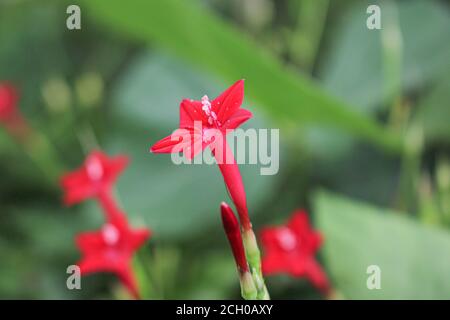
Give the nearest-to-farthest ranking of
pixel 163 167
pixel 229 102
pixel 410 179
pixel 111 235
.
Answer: pixel 229 102 < pixel 111 235 < pixel 410 179 < pixel 163 167

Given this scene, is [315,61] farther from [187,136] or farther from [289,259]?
[187,136]

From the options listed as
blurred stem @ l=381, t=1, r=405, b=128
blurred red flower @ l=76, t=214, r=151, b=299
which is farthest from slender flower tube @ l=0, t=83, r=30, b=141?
blurred stem @ l=381, t=1, r=405, b=128

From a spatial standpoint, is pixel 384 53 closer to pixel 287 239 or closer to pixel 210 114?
pixel 287 239

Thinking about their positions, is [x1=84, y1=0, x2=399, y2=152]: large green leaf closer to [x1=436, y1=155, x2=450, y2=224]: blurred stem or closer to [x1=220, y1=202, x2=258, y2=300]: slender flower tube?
[x1=436, y1=155, x2=450, y2=224]: blurred stem

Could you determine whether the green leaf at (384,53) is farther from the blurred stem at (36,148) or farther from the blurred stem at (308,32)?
the blurred stem at (36,148)

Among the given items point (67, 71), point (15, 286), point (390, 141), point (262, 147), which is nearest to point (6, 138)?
point (67, 71)

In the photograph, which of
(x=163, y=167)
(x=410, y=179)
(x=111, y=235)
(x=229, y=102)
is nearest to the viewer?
(x=229, y=102)

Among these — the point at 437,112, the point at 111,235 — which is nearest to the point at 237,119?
the point at 111,235
